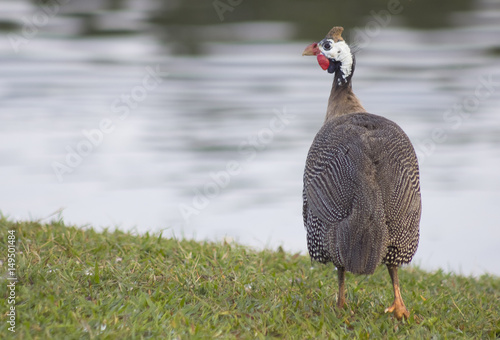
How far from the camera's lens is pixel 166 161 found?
10.3 m

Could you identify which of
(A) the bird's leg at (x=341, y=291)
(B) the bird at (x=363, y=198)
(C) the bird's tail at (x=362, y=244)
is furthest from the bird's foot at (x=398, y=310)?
(C) the bird's tail at (x=362, y=244)

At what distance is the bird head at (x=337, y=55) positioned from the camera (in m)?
5.80

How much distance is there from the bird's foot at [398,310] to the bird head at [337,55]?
1814mm

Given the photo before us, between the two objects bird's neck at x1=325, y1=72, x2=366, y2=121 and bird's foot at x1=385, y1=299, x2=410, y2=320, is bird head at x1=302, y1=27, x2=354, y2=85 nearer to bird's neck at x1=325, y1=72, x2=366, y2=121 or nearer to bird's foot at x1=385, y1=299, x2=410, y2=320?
bird's neck at x1=325, y1=72, x2=366, y2=121

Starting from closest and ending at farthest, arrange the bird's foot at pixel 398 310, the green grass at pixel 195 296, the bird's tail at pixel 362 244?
the green grass at pixel 195 296 < the bird's tail at pixel 362 244 < the bird's foot at pixel 398 310

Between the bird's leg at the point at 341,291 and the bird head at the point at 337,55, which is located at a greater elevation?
the bird head at the point at 337,55

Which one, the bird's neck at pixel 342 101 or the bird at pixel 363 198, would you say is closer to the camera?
the bird at pixel 363 198

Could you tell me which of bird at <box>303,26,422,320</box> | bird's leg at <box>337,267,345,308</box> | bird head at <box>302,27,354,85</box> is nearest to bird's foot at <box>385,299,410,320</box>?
bird at <box>303,26,422,320</box>

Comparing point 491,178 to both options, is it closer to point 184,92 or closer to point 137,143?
point 137,143

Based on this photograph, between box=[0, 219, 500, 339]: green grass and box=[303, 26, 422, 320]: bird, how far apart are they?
0.32 meters

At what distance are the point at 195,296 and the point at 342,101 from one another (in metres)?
2.03

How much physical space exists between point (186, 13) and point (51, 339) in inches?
768

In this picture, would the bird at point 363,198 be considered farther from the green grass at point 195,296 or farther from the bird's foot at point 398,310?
the green grass at point 195,296

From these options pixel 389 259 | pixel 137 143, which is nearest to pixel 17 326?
pixel 389 259
